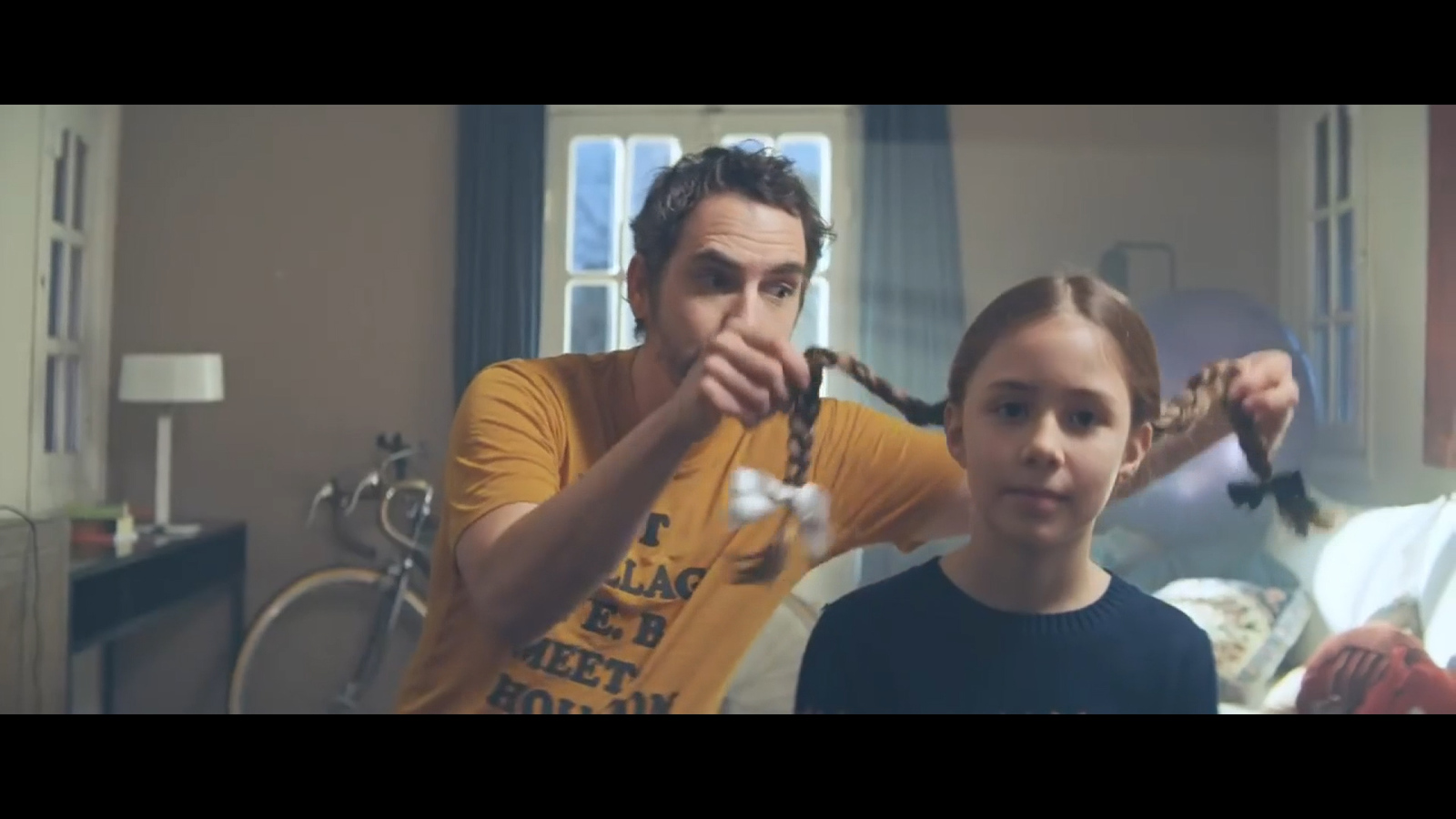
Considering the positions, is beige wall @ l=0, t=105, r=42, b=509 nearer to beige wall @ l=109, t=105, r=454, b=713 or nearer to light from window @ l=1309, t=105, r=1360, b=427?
beige wall @ l=109, t=105, r=454, b=713

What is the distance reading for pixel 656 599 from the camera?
2.30 meters

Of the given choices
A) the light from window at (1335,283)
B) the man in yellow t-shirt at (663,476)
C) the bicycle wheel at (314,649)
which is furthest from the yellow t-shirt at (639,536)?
the light from window at (1335,283)

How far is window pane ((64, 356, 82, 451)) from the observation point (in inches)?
91.5

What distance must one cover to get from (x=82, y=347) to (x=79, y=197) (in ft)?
0.93

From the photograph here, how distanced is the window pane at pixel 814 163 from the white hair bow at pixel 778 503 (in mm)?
410

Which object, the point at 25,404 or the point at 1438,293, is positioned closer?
the point at 25,404

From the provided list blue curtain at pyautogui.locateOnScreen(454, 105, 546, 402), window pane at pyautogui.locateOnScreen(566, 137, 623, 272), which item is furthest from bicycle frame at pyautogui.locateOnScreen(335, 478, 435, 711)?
window pane at pyautogui.locateOnScreen(566, 137, 623, 272)

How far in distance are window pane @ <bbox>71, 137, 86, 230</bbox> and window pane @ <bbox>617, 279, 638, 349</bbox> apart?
40.2 inches

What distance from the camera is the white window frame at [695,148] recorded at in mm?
2348

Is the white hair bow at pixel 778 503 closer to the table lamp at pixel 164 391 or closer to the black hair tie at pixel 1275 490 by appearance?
the black hair tie at pixel 1275 490

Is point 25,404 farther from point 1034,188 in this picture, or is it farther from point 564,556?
point 1034,188
